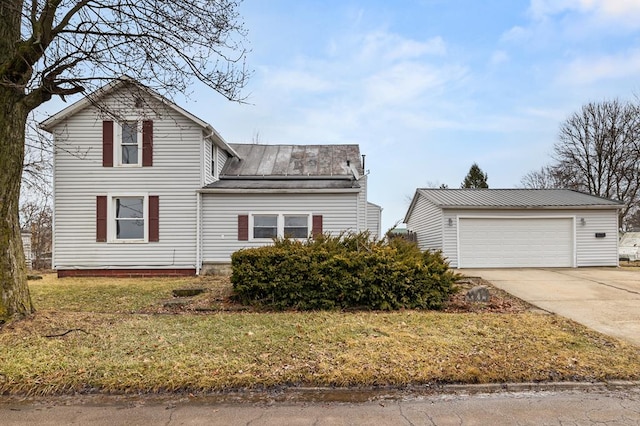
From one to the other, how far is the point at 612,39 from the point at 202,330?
15201mm

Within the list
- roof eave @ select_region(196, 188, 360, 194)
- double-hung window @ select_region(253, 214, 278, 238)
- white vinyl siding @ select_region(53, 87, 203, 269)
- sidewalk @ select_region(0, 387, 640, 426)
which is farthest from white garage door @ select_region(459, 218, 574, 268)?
sidewalk @ select_region(0, 387, 640, 426)

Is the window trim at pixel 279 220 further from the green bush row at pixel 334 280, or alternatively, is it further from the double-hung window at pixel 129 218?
the green bush row at pixel 334 280

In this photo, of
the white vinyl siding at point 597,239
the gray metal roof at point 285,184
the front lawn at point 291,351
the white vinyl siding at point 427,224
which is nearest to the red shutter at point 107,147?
the gray metal roof at point 285,184

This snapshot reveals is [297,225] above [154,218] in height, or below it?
below

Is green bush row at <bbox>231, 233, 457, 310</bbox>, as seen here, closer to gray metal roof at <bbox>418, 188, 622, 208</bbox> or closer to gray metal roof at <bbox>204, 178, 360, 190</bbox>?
gray metal roof at <bbox>204, 178, 360, 190</bbox>

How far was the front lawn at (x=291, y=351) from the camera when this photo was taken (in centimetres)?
392

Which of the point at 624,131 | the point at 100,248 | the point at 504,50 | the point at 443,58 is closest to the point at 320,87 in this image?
the point at 443,58

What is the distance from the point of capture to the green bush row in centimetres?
722

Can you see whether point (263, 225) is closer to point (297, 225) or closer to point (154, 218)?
point (297, 225)

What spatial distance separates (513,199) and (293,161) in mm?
9257

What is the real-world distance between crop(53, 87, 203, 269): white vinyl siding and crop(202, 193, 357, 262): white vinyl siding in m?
0.55

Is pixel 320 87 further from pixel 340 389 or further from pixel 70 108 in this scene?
pixel 340 389

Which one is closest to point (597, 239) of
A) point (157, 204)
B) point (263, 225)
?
point (263, 225)

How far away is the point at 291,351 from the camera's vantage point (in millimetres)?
4684
